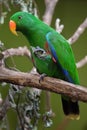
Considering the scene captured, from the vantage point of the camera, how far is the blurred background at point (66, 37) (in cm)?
329

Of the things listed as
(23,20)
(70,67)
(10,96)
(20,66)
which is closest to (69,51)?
(70,67)

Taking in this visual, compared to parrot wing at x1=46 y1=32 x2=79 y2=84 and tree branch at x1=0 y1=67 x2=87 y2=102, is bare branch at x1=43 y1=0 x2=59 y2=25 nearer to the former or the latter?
parrot wing at x1=46 y1=32 x2=79 y2=84

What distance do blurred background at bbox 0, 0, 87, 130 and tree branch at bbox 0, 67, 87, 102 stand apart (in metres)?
1.49

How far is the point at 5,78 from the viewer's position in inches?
70.2

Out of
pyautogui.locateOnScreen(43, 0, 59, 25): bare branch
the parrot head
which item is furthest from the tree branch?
pyautogui.locateOnScreen(43, 0, 59, 25): bare branch

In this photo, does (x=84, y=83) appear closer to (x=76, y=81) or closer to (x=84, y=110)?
(x=84, y=110)

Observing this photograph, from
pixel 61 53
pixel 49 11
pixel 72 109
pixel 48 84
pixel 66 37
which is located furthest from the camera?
pixel 66 37

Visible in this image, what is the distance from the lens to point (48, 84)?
176 centimetres

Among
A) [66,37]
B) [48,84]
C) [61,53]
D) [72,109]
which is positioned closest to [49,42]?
[61,53]

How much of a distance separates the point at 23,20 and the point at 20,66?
1.42 meters

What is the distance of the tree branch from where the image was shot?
1719 millimetres

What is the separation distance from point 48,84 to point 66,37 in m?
1.69

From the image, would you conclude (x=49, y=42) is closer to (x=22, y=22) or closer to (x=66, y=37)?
(x=22, y=22)

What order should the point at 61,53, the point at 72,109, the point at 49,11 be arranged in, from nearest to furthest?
the point at 61,53
the point at 72,109
the point at 49,11
